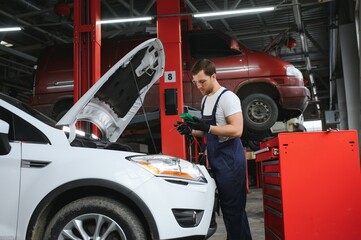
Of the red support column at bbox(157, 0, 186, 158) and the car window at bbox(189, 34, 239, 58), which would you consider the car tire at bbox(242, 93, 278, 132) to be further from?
the red support column at bbox(157, 0, 186, 158)

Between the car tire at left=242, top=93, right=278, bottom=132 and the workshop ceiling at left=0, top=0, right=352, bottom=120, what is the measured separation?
2637 mm

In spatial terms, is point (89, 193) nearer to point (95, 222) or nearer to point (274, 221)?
point (95, 222)

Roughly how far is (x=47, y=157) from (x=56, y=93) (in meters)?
4.31

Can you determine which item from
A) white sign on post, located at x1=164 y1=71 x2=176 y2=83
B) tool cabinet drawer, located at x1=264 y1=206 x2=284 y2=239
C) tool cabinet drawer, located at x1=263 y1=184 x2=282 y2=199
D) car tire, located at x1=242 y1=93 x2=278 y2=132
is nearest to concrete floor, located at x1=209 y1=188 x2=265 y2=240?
tool cabinet drawer, located at x1=264 y1=206 x2=284 y2=239

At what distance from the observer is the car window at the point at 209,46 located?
6223 millimetres

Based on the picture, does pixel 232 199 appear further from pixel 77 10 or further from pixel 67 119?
pixel 77 10

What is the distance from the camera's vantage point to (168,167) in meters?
2.31

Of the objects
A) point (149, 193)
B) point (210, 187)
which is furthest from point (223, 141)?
point (149, 193)

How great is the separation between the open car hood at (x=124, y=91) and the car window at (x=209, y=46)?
2.84 meters

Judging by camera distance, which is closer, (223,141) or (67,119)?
(67,119)

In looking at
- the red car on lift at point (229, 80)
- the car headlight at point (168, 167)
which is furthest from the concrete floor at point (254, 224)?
the car headlight at point (168, 167)

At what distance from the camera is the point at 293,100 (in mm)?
6023

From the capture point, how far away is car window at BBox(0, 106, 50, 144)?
2332mm

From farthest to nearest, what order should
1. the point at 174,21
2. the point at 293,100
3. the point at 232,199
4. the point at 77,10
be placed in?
the point at 293,100, the point at 174,21, the point at 77,10, the point at 232,199
